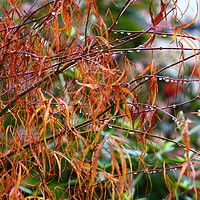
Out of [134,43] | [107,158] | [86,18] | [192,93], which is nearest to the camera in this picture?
[86,18]

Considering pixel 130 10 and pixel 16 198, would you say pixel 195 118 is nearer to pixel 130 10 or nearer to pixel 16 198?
pixel 130 10

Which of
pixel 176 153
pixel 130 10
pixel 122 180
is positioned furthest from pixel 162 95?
pixel 122 180

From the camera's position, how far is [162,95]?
1.53m

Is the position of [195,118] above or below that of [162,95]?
below

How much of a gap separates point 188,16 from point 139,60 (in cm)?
41

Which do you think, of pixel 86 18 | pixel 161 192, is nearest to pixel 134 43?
pixel 161 192

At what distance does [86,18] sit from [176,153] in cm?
122

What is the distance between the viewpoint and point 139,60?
1.49 meters

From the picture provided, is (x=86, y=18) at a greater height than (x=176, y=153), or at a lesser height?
greater

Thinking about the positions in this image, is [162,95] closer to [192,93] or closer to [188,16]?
[192,93]

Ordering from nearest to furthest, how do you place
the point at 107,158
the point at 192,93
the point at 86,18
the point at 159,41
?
the point at 86,18
the point at 107,158
the point at 192,93
the point at 159,41

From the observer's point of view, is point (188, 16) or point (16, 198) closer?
Answer: point (16, 198)

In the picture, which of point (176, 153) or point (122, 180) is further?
point (176, 153)

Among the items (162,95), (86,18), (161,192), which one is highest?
(86,18)
